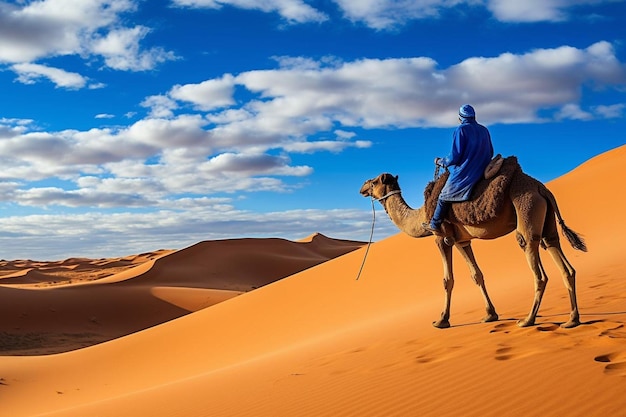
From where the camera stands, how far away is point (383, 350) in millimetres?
8531

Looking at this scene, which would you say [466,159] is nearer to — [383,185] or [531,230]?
[531,230]

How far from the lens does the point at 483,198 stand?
25.1 feet

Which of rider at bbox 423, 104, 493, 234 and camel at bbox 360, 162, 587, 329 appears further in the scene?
rider at bbox 423, 104, 493, 234

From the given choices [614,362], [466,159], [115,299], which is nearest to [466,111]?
[466,159]

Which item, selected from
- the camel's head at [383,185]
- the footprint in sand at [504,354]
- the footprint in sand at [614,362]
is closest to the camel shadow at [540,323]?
the footprint in sand at [504,354]

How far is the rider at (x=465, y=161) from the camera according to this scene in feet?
25.9

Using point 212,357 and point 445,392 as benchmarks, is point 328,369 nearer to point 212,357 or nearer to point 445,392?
point 445,392

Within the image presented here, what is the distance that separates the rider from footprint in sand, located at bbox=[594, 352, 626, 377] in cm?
269

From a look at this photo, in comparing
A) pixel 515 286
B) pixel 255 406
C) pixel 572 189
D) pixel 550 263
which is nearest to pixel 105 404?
pixel 255 406

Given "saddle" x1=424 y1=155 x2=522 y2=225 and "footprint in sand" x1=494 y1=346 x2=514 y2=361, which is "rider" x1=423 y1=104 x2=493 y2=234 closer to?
"saddle" x1=424 y1=155 x2=522 y2=225

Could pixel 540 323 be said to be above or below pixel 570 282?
below

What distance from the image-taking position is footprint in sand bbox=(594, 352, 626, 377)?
5277mm

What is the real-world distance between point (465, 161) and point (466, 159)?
4cm

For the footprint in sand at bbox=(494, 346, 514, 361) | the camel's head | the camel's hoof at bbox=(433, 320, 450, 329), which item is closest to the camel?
the camel's hoof at bbox=(433, 320, 450, 329)
